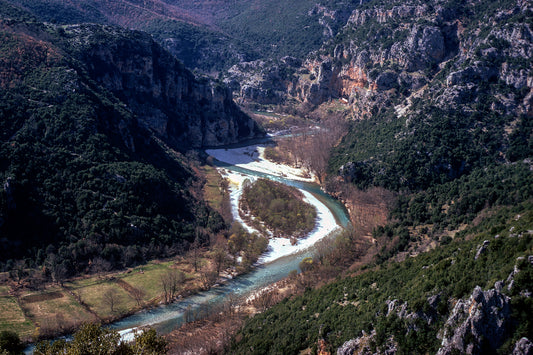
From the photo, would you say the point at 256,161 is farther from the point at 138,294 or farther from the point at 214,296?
the point at 138,294

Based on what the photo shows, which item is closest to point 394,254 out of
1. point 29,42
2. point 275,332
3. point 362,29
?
point 275,332

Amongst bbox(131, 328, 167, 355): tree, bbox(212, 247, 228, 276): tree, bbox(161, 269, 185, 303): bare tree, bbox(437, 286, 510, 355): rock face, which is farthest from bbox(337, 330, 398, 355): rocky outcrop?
bbox(212, 247, 228, 276): tree

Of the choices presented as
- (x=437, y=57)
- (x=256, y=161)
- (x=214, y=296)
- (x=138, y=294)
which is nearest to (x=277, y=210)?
(x=214, y=296)

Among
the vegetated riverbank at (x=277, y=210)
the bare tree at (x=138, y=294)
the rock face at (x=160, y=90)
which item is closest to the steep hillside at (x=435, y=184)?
the vegetated riverbank at (x=277, y=210)

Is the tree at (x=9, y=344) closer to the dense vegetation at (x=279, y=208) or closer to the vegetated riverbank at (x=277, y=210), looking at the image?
the vegetated riverbank at (x=277, y=210)

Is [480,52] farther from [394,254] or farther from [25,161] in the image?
[25,161]
